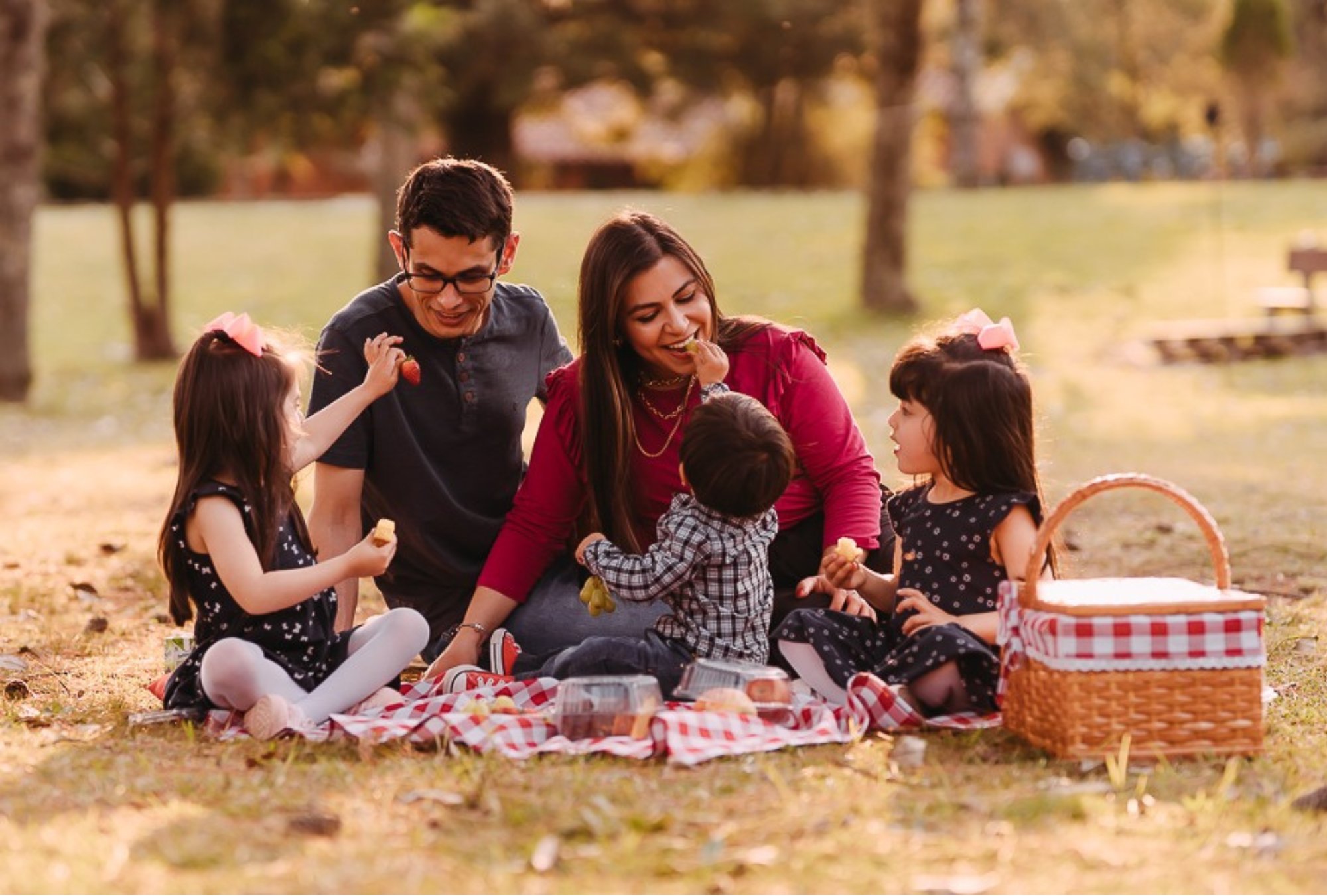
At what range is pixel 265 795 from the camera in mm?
3699

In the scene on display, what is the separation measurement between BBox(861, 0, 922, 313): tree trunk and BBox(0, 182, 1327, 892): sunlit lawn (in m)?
1.97

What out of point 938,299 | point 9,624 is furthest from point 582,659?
point 938,299

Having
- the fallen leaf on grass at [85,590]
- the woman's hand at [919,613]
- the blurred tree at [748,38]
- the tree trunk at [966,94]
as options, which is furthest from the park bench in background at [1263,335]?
the blurred tree at [748,38]

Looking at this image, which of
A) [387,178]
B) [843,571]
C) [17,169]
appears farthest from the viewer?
[387,178]

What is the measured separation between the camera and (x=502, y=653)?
189 inches

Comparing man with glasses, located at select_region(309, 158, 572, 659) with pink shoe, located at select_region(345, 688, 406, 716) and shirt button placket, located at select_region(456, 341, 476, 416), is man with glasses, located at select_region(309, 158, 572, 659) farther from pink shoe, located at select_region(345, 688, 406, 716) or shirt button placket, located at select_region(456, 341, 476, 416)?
pink shoe, located at select_region(345, 688, 406, 716)

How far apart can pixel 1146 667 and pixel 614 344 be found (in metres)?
1.77

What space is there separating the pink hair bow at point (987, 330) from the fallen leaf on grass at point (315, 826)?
209 cm

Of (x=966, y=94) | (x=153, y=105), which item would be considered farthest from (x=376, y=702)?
(x=966, y=94)

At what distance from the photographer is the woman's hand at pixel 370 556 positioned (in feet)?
13.6

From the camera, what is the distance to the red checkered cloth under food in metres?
3.97

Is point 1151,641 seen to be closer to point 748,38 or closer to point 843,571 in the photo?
point 843,571

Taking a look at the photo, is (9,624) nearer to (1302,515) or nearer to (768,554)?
(768,554)

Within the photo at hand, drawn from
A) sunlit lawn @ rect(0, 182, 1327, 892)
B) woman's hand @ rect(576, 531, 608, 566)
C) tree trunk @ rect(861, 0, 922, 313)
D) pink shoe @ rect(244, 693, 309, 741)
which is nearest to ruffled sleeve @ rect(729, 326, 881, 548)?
sunlit lawn @ rect(0, 182, 1327, 892)
